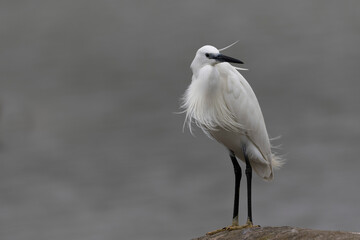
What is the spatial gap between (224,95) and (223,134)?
11.6 inches

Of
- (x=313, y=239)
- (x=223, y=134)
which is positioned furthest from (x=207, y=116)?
(x=313, y=239)

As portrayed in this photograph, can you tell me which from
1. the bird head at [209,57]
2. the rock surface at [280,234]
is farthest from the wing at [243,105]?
the rock surface at [280,234]

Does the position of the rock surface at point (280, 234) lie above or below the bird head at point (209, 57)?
below

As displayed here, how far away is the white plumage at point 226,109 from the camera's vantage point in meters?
5.59

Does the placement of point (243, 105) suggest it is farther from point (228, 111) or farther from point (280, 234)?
point (280, 234)

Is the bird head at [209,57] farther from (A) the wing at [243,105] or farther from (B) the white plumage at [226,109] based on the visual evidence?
(A) the wing at [243,105]

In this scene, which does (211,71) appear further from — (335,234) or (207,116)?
(335,234)

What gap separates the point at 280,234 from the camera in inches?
188

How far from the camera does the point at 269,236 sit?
4812 millimetres

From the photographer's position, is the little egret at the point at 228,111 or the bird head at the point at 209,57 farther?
the little egret at the point at 228,111

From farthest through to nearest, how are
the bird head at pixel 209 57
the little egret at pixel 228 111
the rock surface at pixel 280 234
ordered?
the little egret at pixel 228 111, the bird head at pixel 209 57, the rock surface at pixel 280 234

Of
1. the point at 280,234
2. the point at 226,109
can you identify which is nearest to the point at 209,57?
the point at 226,109

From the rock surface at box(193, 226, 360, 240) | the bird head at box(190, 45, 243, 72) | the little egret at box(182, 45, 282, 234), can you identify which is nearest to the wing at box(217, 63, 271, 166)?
the little egret at box(182, 45, 282, 234)

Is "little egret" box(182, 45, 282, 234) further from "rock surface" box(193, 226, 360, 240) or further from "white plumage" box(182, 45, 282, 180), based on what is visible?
"rock surface" box(193, 226, 360, 240)
